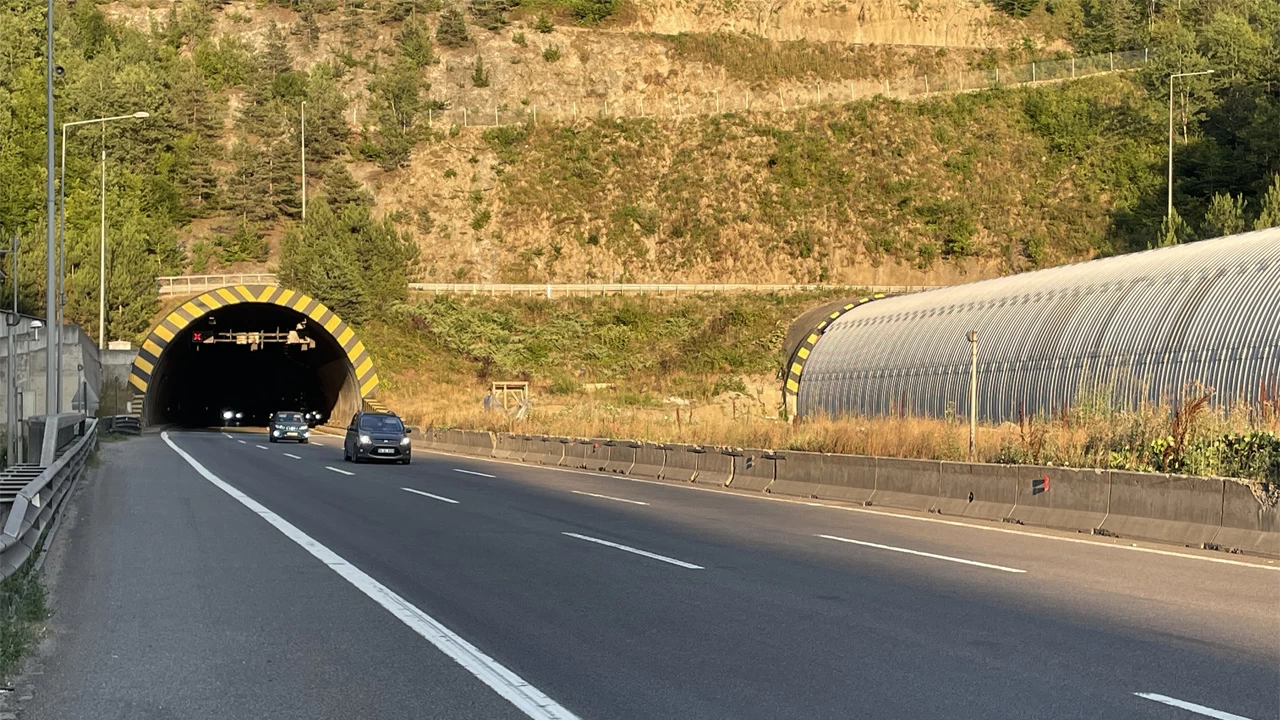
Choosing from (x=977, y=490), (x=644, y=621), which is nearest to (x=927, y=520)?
(x=977, y=490)

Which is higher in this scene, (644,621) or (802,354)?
(802,354)

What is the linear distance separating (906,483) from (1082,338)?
41.9ft

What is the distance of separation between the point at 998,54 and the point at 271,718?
4531 inches

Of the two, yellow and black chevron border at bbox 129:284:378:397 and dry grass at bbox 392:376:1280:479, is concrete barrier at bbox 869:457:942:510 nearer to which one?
dry grass at bbox 392:376:1280:479

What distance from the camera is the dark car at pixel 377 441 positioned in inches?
1425

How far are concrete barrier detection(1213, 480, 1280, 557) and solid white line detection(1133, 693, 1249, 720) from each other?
26.0ft

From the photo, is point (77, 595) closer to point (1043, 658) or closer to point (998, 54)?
point (1043, 658)

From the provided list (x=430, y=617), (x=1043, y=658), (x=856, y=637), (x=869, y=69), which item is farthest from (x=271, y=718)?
(x=869, y=69)

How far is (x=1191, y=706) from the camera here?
743 cm

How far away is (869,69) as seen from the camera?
365 ft

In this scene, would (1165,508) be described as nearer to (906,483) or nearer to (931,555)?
(931,555)

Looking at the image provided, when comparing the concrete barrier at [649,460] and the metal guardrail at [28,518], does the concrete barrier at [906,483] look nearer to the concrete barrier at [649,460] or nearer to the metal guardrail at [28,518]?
the concrete barrier at [649,460]

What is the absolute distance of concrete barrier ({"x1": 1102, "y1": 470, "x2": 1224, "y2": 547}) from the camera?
614 inches

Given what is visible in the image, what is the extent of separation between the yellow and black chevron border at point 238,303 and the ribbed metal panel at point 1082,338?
26.2m
